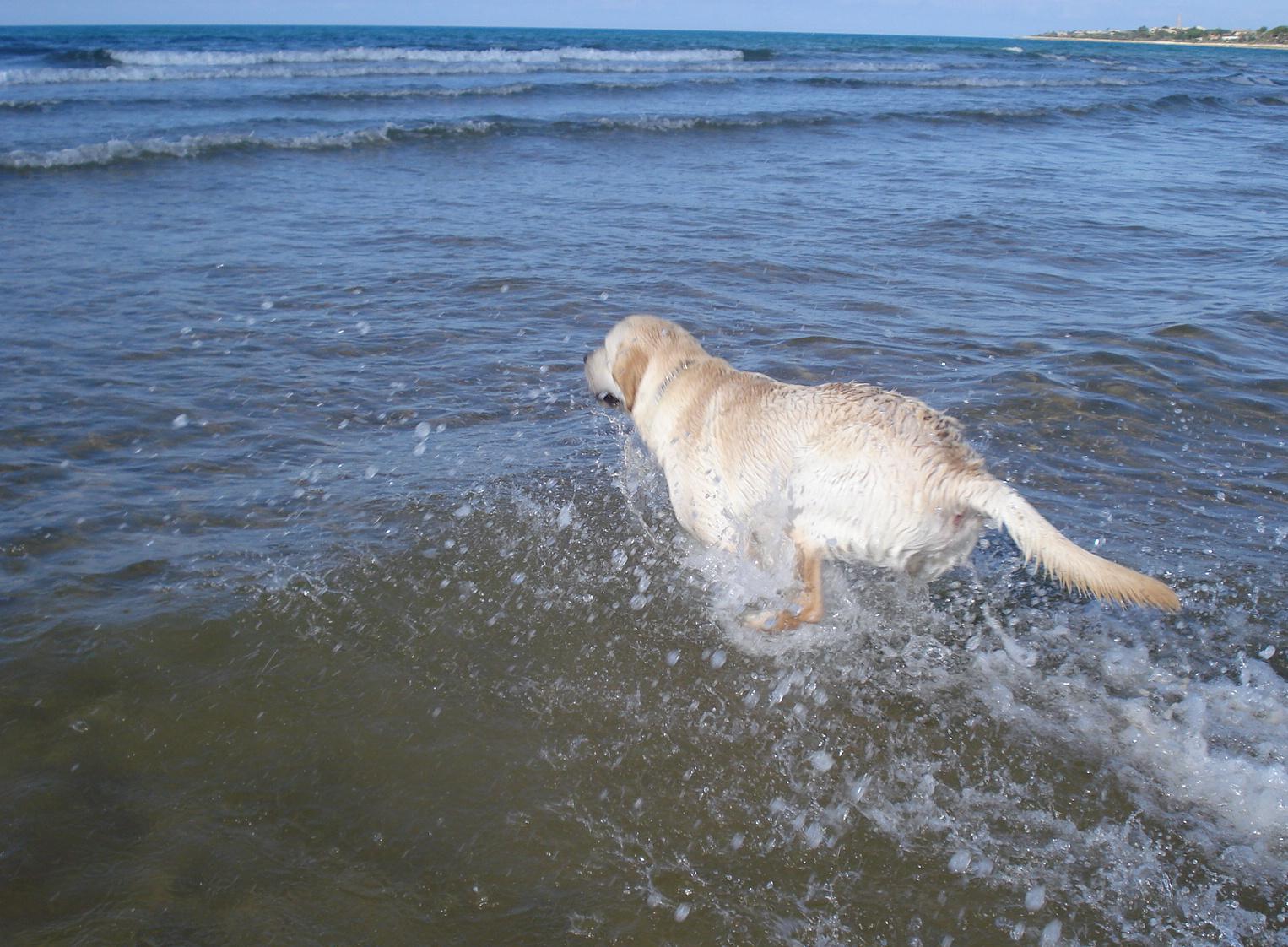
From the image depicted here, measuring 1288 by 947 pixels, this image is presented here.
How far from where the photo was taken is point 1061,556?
291 centimetres

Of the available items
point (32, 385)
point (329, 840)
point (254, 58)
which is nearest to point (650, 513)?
point (329, 840)

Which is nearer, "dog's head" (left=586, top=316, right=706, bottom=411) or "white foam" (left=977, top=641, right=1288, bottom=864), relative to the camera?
"white foam" (left=977, top=641, right=1288, bottom=864)

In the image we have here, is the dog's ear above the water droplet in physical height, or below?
above

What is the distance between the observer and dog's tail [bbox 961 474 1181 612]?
280 cm

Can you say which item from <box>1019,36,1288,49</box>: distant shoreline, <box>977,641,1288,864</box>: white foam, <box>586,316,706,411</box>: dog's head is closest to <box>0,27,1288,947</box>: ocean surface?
<box>977,641,1288,864</box>: white foam

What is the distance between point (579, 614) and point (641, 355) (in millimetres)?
1260

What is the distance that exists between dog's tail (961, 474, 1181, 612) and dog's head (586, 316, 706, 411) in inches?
60.9

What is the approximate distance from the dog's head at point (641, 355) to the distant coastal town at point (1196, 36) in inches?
3594

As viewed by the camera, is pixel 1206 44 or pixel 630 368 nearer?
pixel 630 368

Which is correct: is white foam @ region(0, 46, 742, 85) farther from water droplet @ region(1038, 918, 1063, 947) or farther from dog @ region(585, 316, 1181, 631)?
water droplet @ region(1038, 918, 1063, 947)

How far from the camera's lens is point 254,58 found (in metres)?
29.4

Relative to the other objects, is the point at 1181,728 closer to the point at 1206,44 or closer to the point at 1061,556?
the point at 1061,556

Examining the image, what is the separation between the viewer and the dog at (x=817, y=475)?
125 inches

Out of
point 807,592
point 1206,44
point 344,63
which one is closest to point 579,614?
point 807,592
